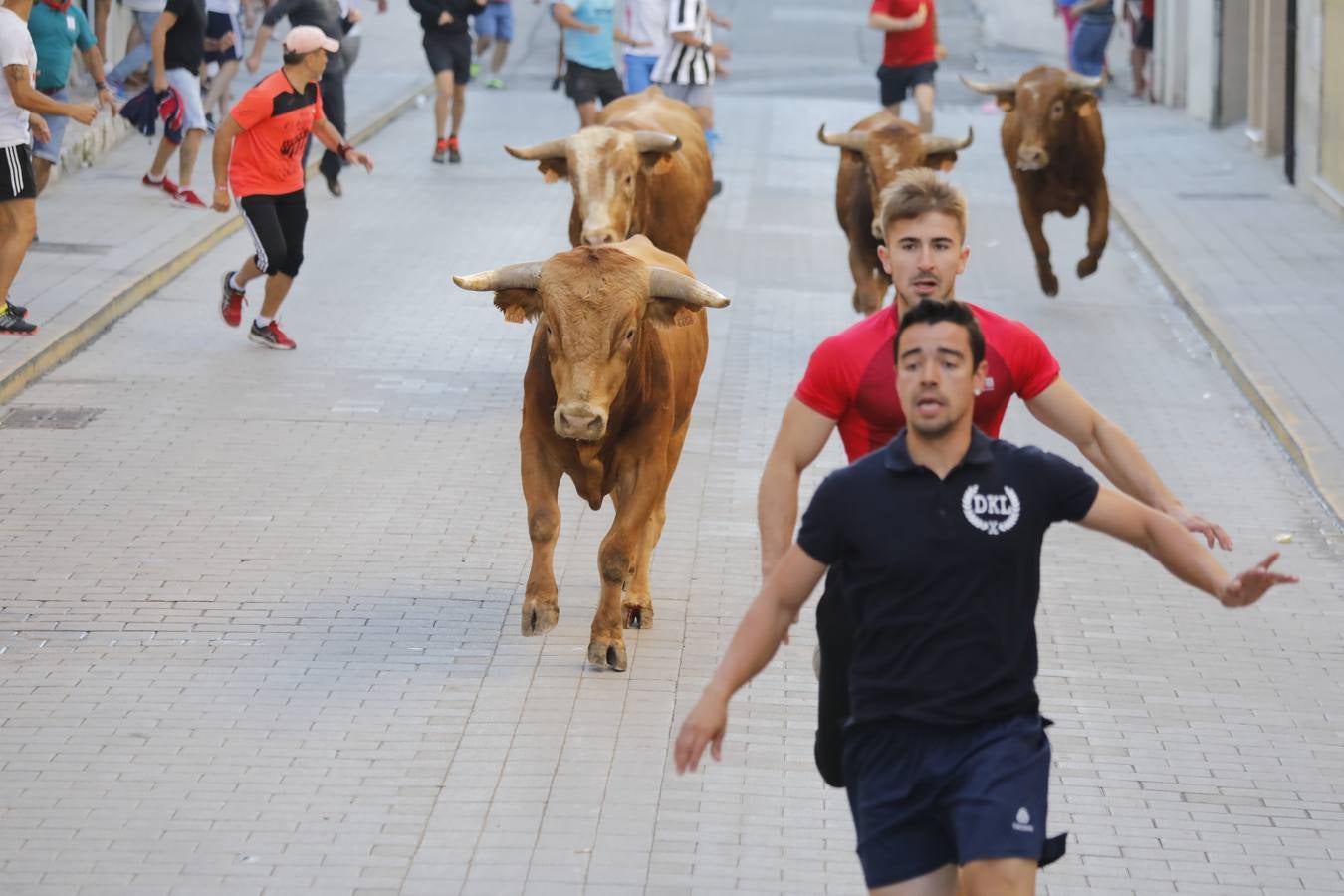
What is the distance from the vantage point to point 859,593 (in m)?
4.95

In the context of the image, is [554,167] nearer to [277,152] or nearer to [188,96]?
[277,152]

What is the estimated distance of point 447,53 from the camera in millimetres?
22062

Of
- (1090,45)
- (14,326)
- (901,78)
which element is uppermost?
(901,78)

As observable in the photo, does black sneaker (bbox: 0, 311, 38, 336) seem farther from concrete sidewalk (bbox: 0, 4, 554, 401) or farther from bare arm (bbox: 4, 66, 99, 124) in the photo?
bare arm (bbox: 4, 66, 99, 124)

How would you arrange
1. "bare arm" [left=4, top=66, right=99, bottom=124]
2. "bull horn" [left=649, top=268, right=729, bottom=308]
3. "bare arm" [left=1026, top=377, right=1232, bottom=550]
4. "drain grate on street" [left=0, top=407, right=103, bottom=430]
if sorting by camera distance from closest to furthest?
"bare arm" [left=1026, top=377, right=1232, bottom=550], "bull horn" [left=649, top=268, right=729, bottom=308], "drain grate on street" [left=0, top=407, right=103, bottom=430], "bare arm" [left=4, top=66, right=99, bottom=124]

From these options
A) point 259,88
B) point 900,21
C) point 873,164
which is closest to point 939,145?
point 873,164

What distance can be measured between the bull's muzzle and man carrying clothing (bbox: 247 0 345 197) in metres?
8.96

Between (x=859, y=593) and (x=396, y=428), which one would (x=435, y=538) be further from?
(x=859, y=593)

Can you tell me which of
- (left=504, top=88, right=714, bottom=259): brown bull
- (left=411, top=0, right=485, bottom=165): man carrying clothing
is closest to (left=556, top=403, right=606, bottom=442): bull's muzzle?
(left=504, top=88, right=714, bottom=259): brown bull

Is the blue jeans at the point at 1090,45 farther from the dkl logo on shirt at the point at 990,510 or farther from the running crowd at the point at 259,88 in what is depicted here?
the dkl logo on shirt at the point at 990,510

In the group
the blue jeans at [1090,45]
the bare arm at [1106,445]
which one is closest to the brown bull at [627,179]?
the bare arm at [1106,445]

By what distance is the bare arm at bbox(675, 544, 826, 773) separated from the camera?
491 cm

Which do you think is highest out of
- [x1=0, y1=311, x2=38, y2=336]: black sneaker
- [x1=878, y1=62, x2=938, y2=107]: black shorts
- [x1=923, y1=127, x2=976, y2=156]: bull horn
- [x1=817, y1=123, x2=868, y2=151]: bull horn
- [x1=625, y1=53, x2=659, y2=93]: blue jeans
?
[x1=817, y1=123, x2=868, y2=151]: bull horn

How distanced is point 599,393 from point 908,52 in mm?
13118
